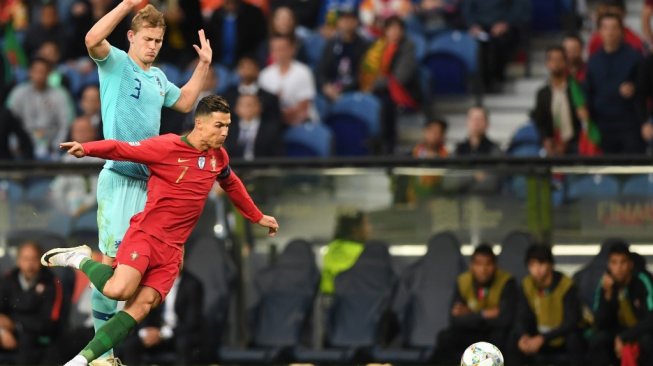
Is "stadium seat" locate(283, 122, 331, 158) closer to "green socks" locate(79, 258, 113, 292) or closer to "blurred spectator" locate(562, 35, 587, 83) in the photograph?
"blurred spectator" locate(562, 35, 587, 83)

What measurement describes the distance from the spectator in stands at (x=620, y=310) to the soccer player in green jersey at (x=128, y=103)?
17.0 ft

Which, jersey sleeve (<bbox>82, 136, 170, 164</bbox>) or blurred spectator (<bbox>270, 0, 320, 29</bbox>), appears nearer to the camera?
jersey sleeve (<bbox>82, 136, 170, 164</bbox>)

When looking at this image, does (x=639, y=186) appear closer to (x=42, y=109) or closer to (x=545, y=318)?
(x=545, y=318)

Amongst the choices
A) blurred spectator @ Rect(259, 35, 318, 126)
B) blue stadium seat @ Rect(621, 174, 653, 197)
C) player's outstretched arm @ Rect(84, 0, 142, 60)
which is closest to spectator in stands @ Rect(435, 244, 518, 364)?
blue stadium seat @ Rect(621, 174, 653, 197)

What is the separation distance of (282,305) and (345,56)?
3803mm

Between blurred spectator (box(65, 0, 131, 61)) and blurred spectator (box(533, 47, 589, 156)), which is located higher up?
blurred spectator (box(65, 0, 131, 61))

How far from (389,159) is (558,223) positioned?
171cm

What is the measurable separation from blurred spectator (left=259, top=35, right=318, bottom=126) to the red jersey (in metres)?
6.61

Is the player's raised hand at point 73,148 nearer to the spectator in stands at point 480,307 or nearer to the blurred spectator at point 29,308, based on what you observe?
the blurred spectator at point 29,308

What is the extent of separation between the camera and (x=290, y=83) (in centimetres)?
1855

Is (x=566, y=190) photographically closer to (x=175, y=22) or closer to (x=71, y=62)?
(x=175, y=22)

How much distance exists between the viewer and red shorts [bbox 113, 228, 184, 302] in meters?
11.4

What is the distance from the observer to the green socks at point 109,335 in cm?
1134

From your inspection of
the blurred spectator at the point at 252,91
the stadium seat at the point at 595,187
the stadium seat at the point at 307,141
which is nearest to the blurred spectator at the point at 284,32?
the blurred spectator at the point at 252,91
